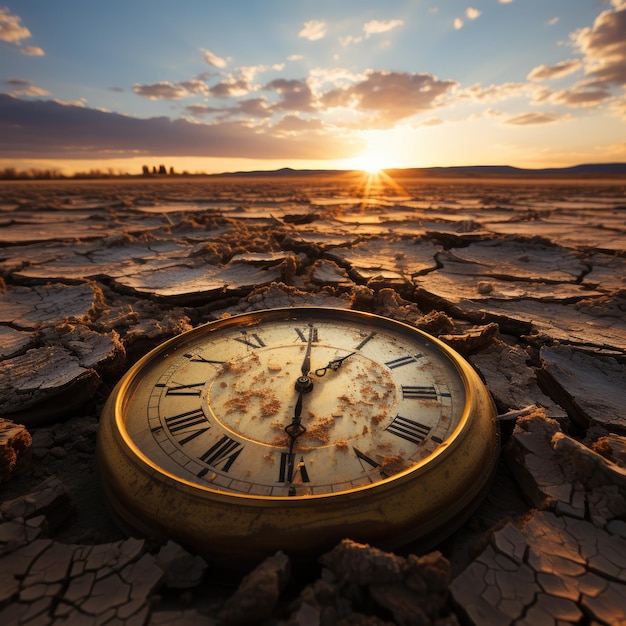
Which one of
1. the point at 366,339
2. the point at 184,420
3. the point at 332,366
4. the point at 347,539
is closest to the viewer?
the point at 347,539

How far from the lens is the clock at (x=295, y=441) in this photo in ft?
3.43

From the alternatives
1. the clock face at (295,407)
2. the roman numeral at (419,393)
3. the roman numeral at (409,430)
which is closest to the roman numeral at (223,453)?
the clock face at (295,407)

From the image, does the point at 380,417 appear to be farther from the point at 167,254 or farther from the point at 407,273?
the point at 167,254

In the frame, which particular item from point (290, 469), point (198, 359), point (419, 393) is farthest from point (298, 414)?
point (198, 359)

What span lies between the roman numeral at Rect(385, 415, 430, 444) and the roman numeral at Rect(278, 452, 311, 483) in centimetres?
35

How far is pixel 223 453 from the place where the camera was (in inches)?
52.6

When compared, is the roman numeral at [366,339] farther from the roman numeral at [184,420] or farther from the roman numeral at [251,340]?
the roman numeral at [184,420]

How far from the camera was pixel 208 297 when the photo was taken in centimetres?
320

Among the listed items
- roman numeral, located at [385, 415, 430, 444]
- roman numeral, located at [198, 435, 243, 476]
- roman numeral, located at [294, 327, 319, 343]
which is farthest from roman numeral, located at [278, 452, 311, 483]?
roman numeral, located at [294, 327, 319, 343]

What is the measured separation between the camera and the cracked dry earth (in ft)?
3.15

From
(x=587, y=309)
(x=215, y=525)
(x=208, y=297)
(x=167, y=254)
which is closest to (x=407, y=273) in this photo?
(x=587, y=309)

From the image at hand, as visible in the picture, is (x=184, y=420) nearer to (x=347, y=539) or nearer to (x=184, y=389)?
(x=184, y=389)

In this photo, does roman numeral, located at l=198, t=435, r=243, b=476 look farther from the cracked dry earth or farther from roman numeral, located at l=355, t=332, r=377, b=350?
roman numeral, located at l=355, t=332, r=377, b=350

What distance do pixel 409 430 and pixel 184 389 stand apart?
94 cm
